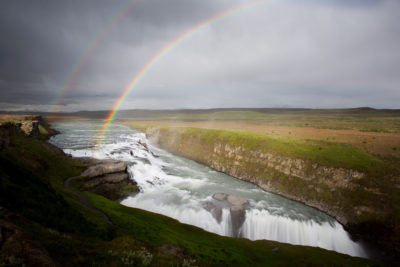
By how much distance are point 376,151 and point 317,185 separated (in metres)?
23.8

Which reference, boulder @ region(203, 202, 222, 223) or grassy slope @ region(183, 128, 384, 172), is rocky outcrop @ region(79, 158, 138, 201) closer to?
boulder @ region(203, 202, 222, 223)

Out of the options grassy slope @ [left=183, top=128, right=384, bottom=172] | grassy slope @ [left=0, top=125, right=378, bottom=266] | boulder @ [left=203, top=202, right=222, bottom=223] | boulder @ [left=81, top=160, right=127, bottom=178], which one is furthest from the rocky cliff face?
boulder @ [left=81, top=160, right=127, bottom=178]

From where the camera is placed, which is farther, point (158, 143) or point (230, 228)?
point (158, 143)

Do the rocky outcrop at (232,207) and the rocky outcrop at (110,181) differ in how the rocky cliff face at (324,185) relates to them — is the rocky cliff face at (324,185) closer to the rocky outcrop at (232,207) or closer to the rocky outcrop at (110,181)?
the rocky outcrop at (232,207)

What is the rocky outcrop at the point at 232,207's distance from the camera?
33062mm

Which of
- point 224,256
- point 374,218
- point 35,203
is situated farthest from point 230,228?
point 35,203

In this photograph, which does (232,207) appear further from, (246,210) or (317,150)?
(317,150)

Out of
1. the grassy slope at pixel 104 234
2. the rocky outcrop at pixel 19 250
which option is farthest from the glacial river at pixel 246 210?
the rocky outcrop at pixel 19 250

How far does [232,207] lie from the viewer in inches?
1409

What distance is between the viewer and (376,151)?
4969 cm

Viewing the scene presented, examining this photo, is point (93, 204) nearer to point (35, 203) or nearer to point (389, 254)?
point (35, 203)

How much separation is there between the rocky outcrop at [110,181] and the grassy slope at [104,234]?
488cm

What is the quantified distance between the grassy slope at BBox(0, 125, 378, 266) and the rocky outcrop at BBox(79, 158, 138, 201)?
4875 mm

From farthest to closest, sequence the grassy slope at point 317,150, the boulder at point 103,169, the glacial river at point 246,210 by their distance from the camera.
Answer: the grassy slope at point 317,150, the boulder at point 103,169, the glacial river at point 246,210
